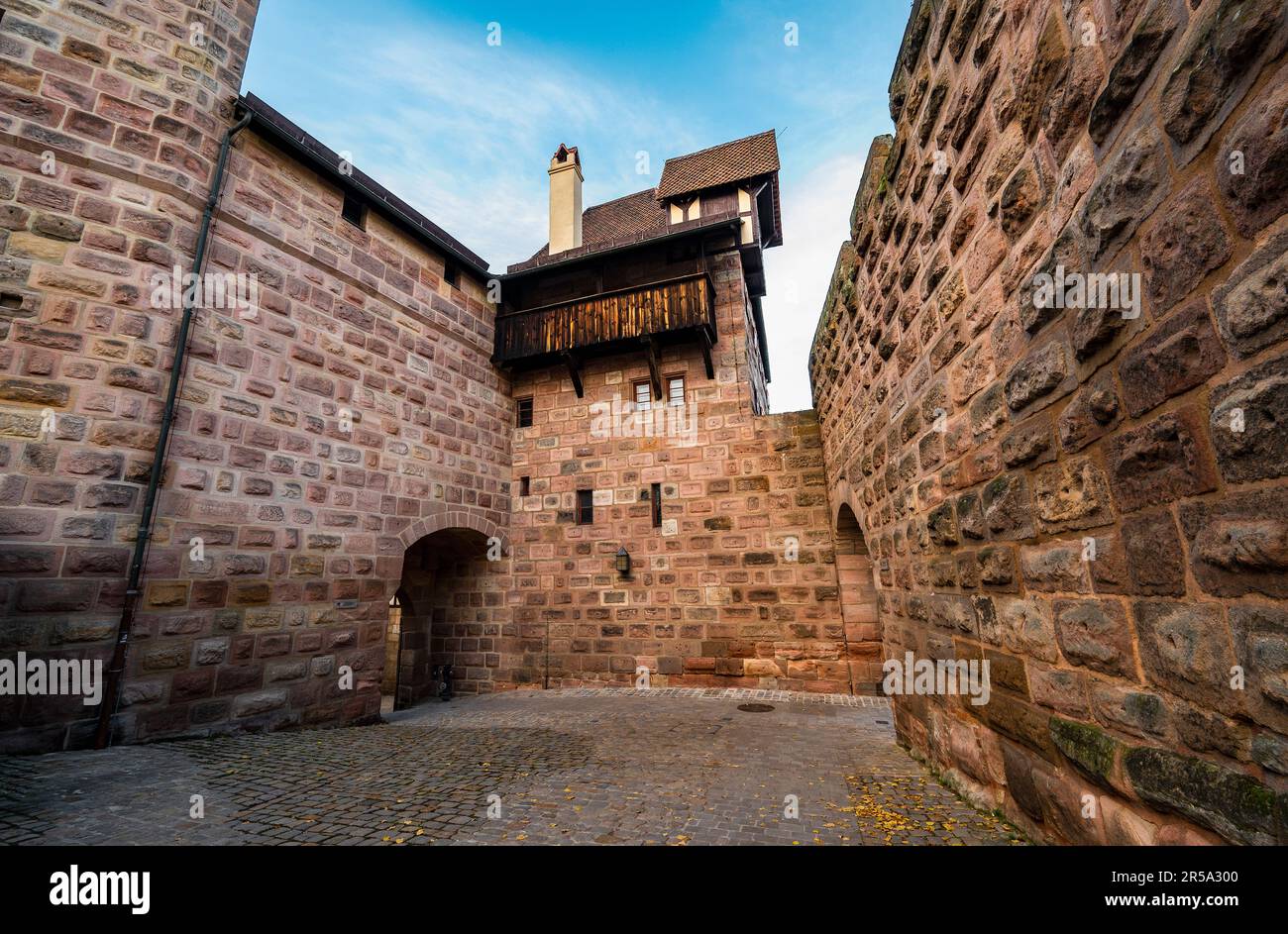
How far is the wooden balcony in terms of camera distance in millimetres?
8891

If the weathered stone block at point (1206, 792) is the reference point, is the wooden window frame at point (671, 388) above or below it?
above

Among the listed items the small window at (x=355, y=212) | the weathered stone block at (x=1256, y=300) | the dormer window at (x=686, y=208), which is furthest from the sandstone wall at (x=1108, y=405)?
the dormer window at (x=686, y=208)

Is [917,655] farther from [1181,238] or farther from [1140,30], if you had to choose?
[1140,30]

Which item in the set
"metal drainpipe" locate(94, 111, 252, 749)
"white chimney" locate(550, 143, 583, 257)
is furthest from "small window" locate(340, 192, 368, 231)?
"white chimney" locate(550, 143, 583, 257)

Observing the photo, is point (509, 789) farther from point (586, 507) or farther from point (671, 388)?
point (671, 388)

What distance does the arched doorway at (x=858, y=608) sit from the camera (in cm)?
758

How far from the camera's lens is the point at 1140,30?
4.97 ft

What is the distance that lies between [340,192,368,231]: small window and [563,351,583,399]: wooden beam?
3.55 m

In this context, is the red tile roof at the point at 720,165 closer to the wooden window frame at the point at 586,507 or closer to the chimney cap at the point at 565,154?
the chimney cap at the point at 565,154

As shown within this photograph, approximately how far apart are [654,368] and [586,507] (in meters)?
2.77

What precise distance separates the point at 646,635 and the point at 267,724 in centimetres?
509

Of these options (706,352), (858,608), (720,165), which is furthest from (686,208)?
(858,608)

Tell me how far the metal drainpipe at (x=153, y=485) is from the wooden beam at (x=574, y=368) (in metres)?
5.03

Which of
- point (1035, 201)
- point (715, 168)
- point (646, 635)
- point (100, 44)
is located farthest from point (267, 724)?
point (715, 168)
